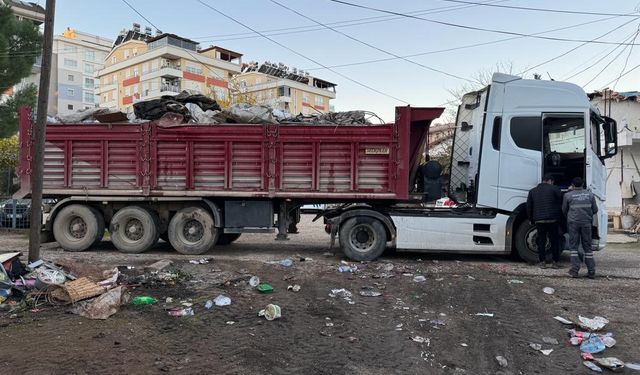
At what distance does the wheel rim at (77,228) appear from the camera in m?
9.32

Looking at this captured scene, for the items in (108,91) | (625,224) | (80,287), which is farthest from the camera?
(108,91)

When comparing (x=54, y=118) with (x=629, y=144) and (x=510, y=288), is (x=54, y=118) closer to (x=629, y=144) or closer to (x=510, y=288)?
(x=510, y=288)

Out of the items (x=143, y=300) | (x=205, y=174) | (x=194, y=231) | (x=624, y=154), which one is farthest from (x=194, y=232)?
(x=624, y=154)

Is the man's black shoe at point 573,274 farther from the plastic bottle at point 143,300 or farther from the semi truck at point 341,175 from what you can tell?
the plastic bottle at point 143,300

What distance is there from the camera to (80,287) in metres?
5.49

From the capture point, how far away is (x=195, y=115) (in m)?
9.08

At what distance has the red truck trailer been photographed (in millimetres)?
8570

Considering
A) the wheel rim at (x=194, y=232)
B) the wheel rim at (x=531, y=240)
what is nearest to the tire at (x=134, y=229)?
the wheel rim at (x=194, y=232)

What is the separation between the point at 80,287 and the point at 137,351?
5.86ft

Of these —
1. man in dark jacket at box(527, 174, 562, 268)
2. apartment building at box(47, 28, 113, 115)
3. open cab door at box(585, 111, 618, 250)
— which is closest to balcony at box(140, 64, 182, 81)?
apartment building at box(47, 28, 113, 115)

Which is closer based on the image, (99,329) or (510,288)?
(99,329)

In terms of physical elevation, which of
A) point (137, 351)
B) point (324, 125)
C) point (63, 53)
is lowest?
point (137, 351)

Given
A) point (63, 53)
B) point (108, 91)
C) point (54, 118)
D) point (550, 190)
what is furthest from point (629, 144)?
point (63, 53)

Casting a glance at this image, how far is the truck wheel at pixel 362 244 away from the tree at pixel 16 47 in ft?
36.6
